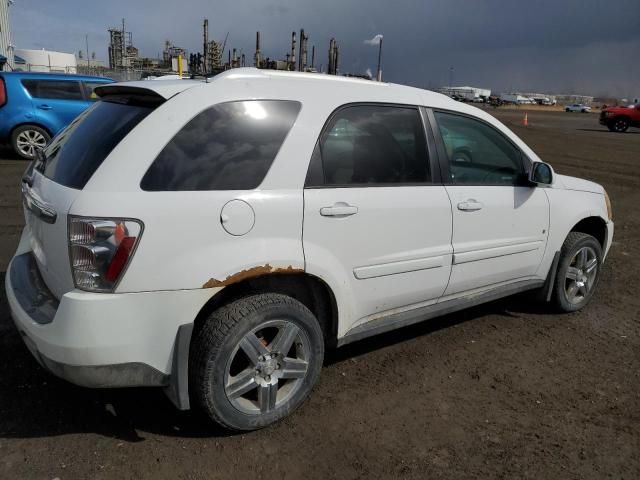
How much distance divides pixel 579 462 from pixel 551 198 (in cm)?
207

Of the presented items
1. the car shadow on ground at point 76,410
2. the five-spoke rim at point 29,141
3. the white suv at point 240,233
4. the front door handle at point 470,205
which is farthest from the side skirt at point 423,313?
the five-spoke rim at point 29,141

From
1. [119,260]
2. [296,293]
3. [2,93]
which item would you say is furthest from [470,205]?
[2,93]

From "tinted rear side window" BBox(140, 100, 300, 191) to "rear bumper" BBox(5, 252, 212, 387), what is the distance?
52cm

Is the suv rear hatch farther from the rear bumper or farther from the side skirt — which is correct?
the side skirt

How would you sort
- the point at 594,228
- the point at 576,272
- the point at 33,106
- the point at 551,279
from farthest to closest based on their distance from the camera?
the point at 33,106, the point at 594,228, the point at 576,272, the point at 551,279

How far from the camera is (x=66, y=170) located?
8.78ft

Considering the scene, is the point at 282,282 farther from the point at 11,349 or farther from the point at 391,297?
the point at 11,349

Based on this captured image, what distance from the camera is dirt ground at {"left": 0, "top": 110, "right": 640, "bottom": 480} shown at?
2.63 metres

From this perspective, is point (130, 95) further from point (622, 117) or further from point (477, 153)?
point (622, 117)

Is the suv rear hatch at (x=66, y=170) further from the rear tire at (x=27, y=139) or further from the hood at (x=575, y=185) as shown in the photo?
the rear tire at (x=27, y=139)

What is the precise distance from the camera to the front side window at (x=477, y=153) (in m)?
3.62

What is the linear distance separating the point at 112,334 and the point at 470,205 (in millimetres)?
2307

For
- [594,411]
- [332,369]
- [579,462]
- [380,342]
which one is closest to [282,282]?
[332,369]

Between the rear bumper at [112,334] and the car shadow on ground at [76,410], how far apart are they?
472mm
